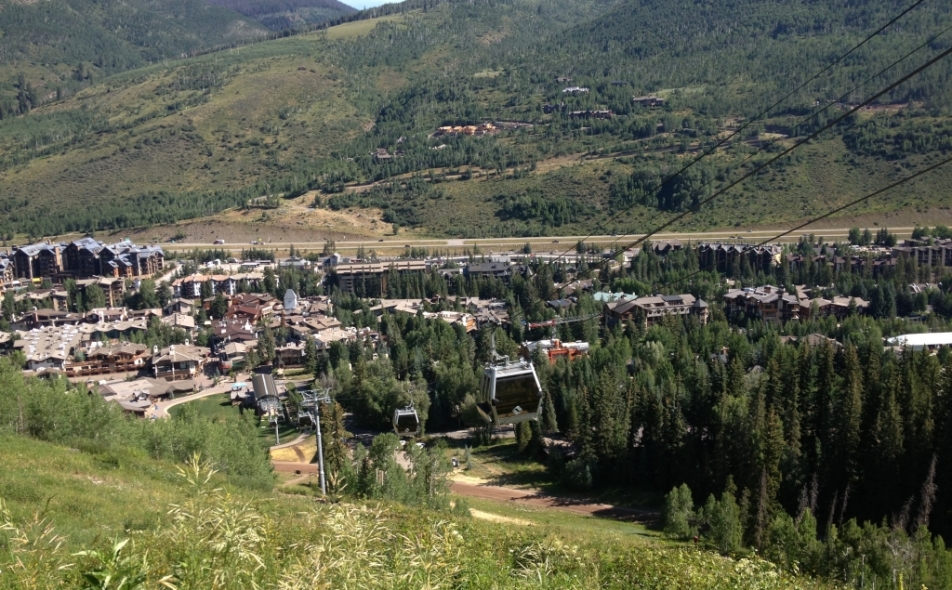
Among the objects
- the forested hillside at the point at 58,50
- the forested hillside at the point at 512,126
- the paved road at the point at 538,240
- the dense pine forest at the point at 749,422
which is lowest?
the dense pine forest at the point at 749,422

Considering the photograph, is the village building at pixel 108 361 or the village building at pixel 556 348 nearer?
the village building at pixel 556 348

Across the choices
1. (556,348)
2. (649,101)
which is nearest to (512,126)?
(649,101)

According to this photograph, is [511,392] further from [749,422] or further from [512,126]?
[512,126]

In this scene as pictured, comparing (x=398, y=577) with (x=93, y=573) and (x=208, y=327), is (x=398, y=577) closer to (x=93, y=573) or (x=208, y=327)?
(x=93, y=573)

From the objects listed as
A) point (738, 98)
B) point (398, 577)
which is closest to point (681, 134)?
point (738, 98)

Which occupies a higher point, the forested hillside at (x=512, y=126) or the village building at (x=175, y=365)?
the forested hillside at (x=512, y=126)

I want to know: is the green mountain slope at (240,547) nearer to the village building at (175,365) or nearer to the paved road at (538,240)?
the village building at (175,365)

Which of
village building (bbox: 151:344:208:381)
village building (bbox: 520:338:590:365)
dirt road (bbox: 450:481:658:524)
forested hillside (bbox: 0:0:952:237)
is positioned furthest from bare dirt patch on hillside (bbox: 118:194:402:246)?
dirt road (bbox: 450:481:658:524)

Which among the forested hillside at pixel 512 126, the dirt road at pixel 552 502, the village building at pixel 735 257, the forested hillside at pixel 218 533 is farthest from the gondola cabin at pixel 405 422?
the forested hillside at pixel 512 126
